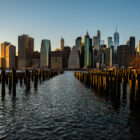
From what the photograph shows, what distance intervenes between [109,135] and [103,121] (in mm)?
2255

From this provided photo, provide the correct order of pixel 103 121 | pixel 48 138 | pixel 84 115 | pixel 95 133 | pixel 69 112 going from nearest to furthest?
pixel 48 138 < pixel 95 133 < pixel 103 121 < pixel 84 115 < pixel 69 112

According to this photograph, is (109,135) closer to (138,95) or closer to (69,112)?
(69,112)

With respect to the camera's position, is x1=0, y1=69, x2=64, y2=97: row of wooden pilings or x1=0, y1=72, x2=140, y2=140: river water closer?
x1=0, y1=72, x2=140, y2=140: river water

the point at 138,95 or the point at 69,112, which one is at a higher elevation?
the point at 138,95

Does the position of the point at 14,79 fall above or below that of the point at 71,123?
above

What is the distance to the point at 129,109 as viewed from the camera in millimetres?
14555

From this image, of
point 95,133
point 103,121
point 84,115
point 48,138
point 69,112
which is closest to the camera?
point 48,138

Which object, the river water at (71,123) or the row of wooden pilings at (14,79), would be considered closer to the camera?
the river water at (71,123)

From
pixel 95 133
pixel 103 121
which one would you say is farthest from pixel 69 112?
pixel 95 133

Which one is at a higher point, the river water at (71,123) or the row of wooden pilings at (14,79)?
the row of wooden pilings at (14,79)

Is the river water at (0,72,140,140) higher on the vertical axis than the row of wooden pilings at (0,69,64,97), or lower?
lower

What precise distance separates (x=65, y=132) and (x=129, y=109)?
7291 mm

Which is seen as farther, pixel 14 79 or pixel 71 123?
pixel 14 79

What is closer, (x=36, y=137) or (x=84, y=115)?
(x=36, y=137)
